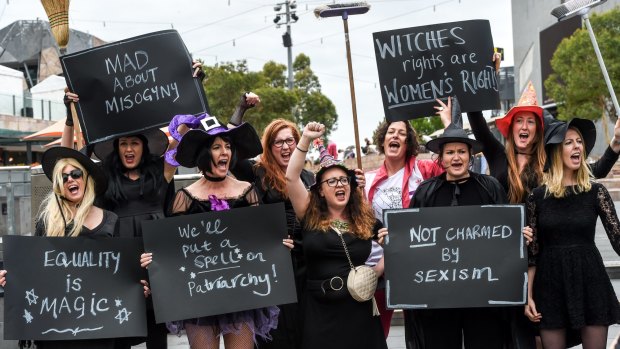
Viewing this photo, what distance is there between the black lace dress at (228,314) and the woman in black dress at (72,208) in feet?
1.39

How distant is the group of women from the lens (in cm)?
475

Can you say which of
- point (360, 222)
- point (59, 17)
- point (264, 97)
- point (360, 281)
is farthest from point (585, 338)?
point (264, 97)

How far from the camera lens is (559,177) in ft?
15.9

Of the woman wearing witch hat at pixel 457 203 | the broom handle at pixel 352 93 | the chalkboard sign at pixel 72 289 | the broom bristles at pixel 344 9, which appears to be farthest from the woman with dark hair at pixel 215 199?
the broom bristles at pixel 344 9

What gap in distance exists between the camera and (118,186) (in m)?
5.24

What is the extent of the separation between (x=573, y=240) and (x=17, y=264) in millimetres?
3325

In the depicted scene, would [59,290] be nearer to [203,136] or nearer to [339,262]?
Answer: [203,136]

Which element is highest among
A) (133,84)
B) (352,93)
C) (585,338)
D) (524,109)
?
(133,84)

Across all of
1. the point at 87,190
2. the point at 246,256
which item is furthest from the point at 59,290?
the point at 246,256

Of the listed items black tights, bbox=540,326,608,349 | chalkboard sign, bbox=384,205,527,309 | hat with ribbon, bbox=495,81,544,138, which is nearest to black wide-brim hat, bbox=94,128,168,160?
chalkboard sign, bbox=384,205,527,309

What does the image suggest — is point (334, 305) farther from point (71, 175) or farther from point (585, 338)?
point (71, 175)

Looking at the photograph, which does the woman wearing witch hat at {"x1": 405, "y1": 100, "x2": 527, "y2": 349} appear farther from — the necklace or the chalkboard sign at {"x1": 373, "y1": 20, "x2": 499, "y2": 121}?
the chalkboard sign at {"x1": 373, "y1": 20, "x2": 499, "y2": 121}

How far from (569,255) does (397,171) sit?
1483 mm

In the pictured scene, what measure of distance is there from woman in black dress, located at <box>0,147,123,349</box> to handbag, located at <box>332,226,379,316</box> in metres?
1.45
